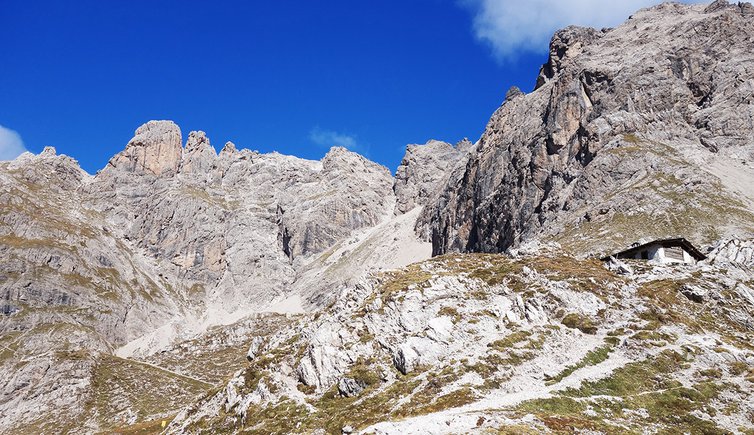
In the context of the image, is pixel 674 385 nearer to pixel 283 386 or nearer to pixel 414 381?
pixel 414 381

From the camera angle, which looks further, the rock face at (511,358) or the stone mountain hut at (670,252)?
the stone mountain hut at (670,252)

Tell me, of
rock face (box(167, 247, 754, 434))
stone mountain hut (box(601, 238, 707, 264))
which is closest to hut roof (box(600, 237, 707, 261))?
stone mountain hut (box(601, 238, 707, 264))

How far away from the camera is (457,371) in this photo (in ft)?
141

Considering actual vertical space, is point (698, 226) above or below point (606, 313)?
above

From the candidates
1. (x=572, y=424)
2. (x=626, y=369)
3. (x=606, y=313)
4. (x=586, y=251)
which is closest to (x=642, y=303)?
(x=606, y=313)

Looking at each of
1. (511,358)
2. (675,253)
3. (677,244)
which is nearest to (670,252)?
(675,253)

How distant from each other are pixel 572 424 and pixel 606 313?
22323mm

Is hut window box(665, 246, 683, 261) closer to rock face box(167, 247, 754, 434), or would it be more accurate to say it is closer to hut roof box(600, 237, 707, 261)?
hut roof box(600, 237, 707, 261)

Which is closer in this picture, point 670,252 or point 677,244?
point 670,252

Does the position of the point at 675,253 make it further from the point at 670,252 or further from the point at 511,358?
the point at 511,358

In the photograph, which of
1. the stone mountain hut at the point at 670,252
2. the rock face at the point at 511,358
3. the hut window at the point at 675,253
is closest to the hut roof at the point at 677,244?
the stone mountain hut at the point at 670,252

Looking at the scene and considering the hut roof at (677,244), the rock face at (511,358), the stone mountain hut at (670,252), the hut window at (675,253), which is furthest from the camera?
the hut window at (675,253)

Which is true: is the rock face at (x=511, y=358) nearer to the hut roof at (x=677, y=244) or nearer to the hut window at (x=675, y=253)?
the hut window at (x=675, y=253)

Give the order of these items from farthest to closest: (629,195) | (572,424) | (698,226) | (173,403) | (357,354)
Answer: (173,403) < (629,195) < (698,226) < (357,354) < (572,424)
